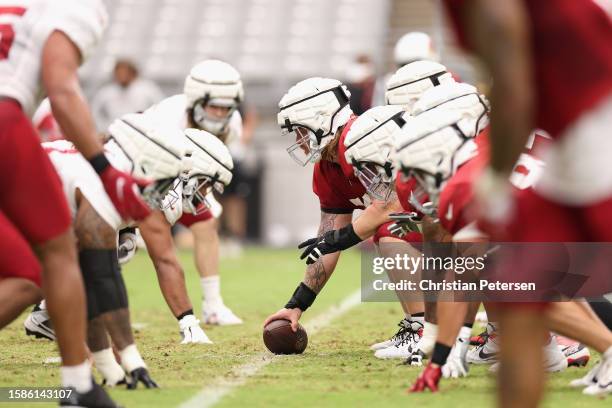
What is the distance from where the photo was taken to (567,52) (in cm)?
318

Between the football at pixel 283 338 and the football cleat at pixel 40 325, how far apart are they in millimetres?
1126

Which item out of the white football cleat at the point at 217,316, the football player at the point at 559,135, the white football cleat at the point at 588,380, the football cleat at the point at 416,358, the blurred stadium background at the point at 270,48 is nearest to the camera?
the football player at the point at 559,135

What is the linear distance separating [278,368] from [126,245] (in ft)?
3.03

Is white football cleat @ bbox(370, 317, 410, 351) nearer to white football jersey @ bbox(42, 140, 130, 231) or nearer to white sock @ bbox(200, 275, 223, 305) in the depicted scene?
white sock @ bbox(200, 275, 223, 305)

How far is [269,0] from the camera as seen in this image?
19422 millimetres

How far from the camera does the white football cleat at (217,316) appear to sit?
7785 millimetres

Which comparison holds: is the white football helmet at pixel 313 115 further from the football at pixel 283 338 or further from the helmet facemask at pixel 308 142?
the football at pixel 283 338

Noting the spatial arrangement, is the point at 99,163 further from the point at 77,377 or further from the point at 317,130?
the point at 317,130

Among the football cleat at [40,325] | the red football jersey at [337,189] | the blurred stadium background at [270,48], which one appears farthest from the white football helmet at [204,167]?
the blurred stadium background at [270,48]

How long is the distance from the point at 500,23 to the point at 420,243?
3.66 m

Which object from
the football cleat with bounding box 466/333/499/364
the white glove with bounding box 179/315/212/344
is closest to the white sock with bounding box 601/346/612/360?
the football cleat with bounding box 466/333/499/364

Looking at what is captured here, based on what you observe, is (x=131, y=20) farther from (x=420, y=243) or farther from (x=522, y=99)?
(x=522, y=99)

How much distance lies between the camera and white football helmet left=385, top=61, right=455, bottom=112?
6336mm

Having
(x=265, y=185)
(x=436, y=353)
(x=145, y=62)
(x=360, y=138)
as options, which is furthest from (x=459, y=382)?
(x=145, y=62)
